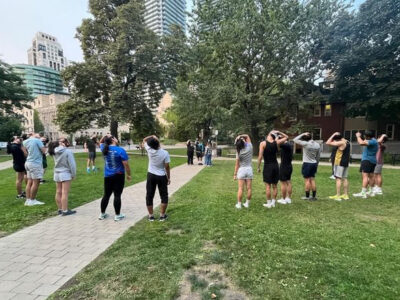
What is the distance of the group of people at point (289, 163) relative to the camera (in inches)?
238

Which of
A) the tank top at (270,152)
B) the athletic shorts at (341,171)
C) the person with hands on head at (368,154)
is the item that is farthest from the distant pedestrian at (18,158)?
the person with hands on head at (368,154)

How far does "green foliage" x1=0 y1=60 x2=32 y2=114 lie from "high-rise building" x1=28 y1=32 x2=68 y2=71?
106894 mm

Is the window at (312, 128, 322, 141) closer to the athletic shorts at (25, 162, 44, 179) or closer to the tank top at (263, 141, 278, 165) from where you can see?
the tank top at (263, 141, 278, 165)

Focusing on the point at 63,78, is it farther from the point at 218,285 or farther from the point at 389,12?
the point at 389,12

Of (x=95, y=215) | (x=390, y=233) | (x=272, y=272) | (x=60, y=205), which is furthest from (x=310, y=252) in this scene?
(x=60, y=205)

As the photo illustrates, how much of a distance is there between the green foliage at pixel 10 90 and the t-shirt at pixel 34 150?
30589 millimetres

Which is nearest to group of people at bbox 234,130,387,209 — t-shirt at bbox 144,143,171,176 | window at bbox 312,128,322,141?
t-shirt at bbox 144,143,171,176

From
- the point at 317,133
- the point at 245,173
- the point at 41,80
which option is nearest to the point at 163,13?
the point at 317,133

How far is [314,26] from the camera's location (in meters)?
22.5

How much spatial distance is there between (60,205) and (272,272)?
5.03 meters

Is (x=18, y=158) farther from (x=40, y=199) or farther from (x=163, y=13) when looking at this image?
(x=163, y=13)

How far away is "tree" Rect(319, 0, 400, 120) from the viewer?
2005 centimetres

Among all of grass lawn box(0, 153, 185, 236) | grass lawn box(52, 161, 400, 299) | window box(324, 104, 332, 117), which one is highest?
window box(324, 104, 332, 117)

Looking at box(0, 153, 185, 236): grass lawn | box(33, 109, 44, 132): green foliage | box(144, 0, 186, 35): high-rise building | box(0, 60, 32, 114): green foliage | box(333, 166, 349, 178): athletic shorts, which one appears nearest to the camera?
box(0, 153, 185, 236): grass lawn
